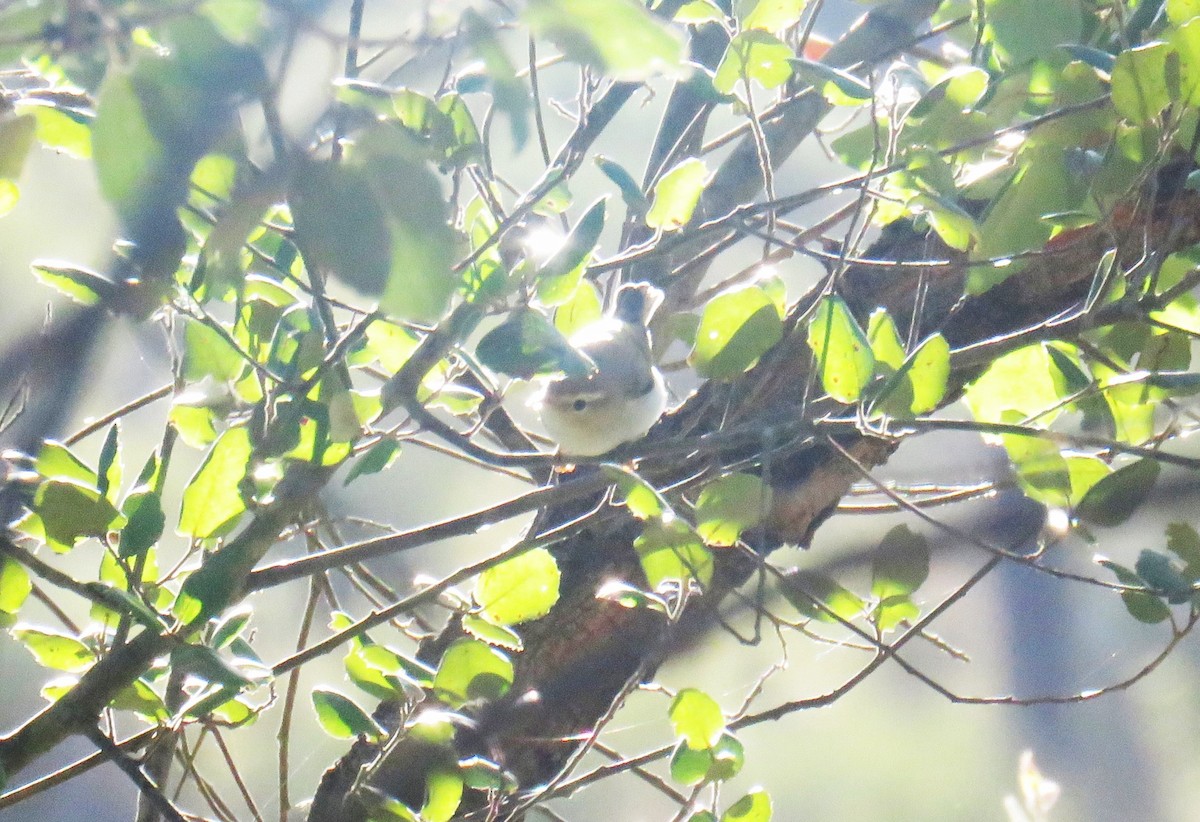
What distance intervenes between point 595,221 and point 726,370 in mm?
150

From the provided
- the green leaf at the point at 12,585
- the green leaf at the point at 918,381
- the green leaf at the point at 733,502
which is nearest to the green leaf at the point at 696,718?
the green leaf at the point at 733,502

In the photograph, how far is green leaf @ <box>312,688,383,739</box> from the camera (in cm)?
62

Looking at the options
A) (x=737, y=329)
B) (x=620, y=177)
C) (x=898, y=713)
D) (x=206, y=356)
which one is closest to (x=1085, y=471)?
(x=737, y=329)

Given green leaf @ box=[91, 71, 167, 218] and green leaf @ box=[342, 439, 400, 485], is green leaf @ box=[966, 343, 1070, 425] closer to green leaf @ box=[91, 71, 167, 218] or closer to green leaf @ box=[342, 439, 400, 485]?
green leaf @ box=[342, 439, 400, 485]

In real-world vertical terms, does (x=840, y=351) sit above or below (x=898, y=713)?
above

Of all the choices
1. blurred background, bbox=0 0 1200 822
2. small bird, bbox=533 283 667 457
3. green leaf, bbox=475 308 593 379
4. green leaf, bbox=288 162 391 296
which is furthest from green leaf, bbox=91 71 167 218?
blurred background, bbox=0 0 1200 822

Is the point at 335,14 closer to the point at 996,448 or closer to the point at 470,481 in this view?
the point at 996,448

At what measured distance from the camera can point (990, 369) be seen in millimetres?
727

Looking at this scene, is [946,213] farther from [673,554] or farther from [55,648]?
[55,648]

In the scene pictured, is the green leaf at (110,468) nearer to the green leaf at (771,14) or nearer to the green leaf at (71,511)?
the green leaf at (71,511)

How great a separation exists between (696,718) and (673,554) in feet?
0.36

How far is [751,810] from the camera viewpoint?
0.63 m

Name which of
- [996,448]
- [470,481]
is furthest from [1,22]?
[470,481]

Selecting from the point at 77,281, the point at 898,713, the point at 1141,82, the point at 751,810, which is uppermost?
the point at 77,281
